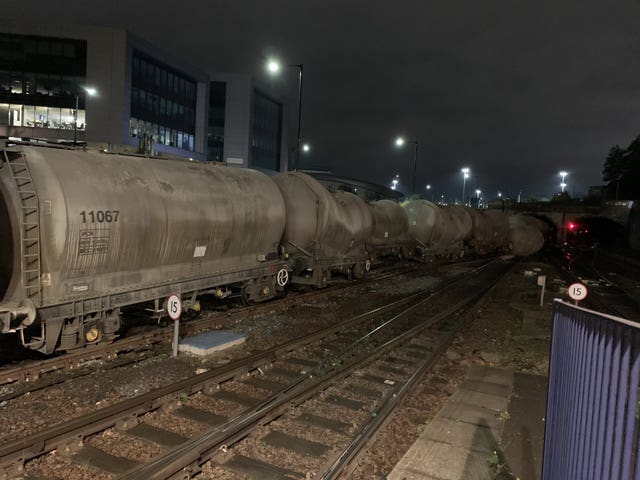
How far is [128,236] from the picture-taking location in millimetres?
9062

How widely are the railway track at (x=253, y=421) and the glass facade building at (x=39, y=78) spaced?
59418 millimetres

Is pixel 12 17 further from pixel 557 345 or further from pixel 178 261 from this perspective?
pixel 557 345

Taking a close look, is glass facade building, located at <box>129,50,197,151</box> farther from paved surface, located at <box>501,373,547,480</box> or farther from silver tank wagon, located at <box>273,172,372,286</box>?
paved surface, located at <box>501,373,547,480</box>

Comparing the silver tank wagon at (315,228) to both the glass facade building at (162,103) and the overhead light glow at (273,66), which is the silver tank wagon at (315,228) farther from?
the glass facade building at (162,103)

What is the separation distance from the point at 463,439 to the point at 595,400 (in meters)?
3.87

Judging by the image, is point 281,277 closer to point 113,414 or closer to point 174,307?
point 174,307

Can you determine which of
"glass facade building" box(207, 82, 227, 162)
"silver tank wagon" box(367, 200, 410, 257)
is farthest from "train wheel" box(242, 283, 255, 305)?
"glass facade building" box(207, 82, 227, 162)

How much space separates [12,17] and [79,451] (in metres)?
67.6

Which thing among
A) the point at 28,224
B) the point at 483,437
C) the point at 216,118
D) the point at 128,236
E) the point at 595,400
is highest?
the point at 216,118

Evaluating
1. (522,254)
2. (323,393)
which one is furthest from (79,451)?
(522,254)

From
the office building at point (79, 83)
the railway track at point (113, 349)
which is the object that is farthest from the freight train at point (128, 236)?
the office building at point (79, 83)

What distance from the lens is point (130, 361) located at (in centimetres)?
891

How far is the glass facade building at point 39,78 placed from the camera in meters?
55.9

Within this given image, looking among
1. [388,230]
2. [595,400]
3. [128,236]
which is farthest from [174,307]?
[388,230]
